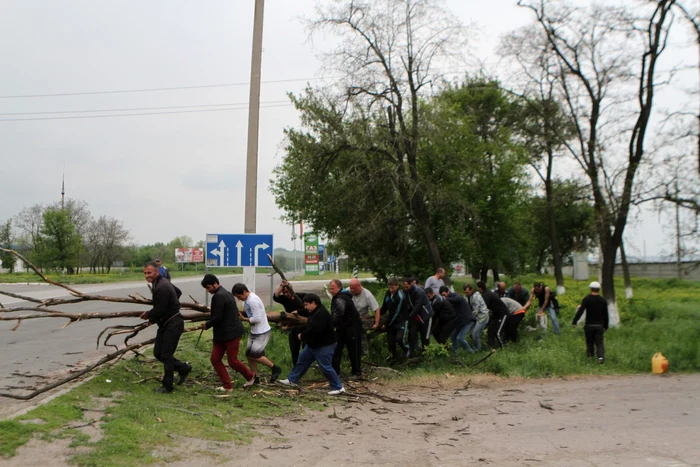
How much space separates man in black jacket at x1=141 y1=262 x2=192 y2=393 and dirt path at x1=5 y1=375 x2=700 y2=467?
5.51 ft

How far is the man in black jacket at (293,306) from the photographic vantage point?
35.8ft

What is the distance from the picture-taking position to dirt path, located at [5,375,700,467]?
625 centimetres

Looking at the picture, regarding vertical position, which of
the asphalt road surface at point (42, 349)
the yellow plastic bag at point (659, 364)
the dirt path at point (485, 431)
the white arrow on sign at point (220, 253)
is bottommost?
the dirt path at point (485, 431)

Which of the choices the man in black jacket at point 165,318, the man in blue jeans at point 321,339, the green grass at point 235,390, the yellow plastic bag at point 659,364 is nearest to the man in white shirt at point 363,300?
the green grass at point 235,390

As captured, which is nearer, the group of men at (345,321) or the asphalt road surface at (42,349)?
the group of men at (345,321)

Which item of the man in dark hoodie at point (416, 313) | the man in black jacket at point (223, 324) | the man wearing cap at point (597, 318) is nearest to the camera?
the man in black jacket at point (223, 324)

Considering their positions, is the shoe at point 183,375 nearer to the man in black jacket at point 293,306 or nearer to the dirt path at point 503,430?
the dirt path at point 503,430

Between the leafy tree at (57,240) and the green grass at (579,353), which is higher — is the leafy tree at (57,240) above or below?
above

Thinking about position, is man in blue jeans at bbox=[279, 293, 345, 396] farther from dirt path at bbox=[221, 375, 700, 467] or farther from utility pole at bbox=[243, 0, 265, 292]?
utility pole at bbox=[243, 0, 265, 292]

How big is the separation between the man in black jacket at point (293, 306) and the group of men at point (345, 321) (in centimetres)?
2

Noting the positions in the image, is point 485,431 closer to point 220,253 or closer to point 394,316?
point 394,316

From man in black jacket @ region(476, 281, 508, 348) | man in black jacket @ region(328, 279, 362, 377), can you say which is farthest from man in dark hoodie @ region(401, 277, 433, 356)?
man in black jacket @ region(476, 281, 508, 348)

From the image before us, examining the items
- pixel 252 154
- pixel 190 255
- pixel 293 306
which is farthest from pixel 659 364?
pixel 190 255

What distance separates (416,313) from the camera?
12.0m
